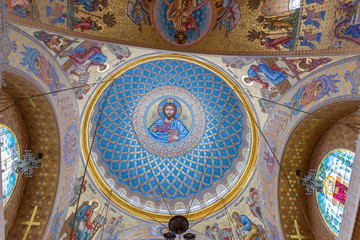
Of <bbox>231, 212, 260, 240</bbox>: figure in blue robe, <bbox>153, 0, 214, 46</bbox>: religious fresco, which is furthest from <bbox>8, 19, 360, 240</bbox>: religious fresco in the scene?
<bbox>153, 0, 214, 46</bbox>: religious fresco

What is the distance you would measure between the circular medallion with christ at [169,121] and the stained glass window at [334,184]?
657 cm

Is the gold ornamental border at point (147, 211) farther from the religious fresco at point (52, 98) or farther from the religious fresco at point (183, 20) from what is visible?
the religious fresco at point (183, 20)

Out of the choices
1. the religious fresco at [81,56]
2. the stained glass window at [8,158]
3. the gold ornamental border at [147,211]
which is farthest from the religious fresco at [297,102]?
the stained glass window at [8,158]

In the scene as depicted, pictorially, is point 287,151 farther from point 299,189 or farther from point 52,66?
point 52,66

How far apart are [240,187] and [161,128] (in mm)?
5608

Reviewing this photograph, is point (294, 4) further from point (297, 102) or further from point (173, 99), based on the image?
point (173, 99)

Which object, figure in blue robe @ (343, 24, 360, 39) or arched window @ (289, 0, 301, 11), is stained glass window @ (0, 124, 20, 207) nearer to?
arched window @ (289, 0, 301, 11)

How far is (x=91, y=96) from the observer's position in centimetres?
1116

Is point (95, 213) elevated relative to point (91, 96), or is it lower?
lower

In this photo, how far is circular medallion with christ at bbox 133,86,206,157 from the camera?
550 inches

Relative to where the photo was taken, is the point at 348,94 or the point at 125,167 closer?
the point at 348,94

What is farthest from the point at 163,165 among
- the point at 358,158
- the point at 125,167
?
the point at 358,158

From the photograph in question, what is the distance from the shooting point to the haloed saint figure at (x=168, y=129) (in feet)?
48.4

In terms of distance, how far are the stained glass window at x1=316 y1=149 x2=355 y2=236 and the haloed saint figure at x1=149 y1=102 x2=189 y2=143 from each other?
7487 mm
